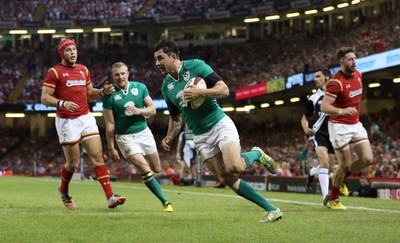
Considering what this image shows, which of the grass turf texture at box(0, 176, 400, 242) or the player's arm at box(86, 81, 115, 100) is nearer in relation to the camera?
the grass turf texture at box(0, 176, 400, 242)

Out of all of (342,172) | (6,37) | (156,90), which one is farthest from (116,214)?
(6,37)

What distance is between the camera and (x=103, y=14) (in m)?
68.4

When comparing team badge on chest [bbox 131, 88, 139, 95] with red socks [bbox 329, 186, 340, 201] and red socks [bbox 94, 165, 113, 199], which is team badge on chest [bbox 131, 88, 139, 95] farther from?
red socks [bbox 329, 186, 340, 201]

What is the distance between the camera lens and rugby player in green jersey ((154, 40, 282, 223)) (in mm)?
10828

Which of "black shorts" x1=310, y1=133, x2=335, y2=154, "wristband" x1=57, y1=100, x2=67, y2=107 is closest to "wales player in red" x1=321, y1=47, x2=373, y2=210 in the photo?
"black shorts" x1=310, y1=133, x2=335, y2=154

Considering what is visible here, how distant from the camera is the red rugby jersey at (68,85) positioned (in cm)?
1384

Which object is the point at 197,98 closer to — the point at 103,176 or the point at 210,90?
the point at 210,90

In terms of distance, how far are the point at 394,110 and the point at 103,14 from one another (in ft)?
114

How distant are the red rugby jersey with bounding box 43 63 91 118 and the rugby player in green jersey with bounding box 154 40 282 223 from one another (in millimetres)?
3032

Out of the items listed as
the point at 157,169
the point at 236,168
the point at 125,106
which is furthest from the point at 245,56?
the point at 236,168

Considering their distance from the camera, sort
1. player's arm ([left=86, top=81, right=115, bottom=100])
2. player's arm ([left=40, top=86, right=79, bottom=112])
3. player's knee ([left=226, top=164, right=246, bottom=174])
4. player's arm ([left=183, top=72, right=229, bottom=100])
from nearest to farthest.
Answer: player's arm ([left=183, top=72, right=229, bottom=100]) → player's knee ([left=226, top=164, right=246, bottom=174]) → player's arm ([left=40, top=86, right=79, bottom=112]) → player's arm ([left=86, top=81, right=115, bottom=100])

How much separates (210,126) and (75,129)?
360cm

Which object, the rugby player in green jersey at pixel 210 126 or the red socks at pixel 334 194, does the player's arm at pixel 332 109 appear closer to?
the red socks at pixel 334 194

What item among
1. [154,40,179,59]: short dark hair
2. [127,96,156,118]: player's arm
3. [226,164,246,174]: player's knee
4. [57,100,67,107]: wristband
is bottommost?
[226,164,246,174]: player's knee
